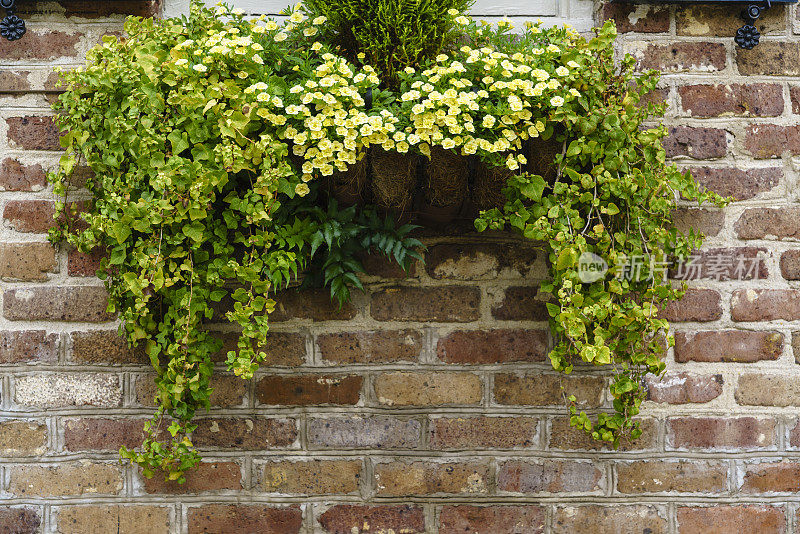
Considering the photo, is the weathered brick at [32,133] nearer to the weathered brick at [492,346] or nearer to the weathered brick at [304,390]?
the weathered brick at [304,390]

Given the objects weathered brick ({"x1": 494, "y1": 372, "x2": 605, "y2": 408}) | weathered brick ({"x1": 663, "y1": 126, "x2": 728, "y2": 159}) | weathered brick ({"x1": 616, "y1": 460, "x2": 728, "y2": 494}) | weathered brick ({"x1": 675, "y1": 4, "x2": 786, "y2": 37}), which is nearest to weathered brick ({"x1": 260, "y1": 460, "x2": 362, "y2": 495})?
weathered brick ({"x1": 494, "y1": 372, "x2": 605, "y2": 408})

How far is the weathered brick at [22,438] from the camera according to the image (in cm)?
137

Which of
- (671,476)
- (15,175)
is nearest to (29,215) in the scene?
(15,175)

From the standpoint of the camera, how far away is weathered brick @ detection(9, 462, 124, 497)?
1370 millimetres

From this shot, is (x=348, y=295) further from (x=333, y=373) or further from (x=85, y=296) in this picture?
(x=85, y=296)

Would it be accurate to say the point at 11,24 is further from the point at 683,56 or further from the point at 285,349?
the point at 683,56

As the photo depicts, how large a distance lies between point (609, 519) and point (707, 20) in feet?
3.65

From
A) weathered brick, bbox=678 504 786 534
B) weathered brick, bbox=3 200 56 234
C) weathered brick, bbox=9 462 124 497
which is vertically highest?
weathered brick, bbox=3 200 56 234

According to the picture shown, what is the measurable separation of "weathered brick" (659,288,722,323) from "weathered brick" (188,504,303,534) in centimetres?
93

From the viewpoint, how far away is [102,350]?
4.49 feet

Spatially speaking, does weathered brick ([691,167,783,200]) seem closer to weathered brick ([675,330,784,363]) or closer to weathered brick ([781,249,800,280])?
weathered brick ([781,249,800,280])

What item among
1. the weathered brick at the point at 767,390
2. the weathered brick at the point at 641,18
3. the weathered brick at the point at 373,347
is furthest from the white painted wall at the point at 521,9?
the weathered brick at the point at 767,390

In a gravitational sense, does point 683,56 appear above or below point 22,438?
above

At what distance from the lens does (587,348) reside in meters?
1.14
